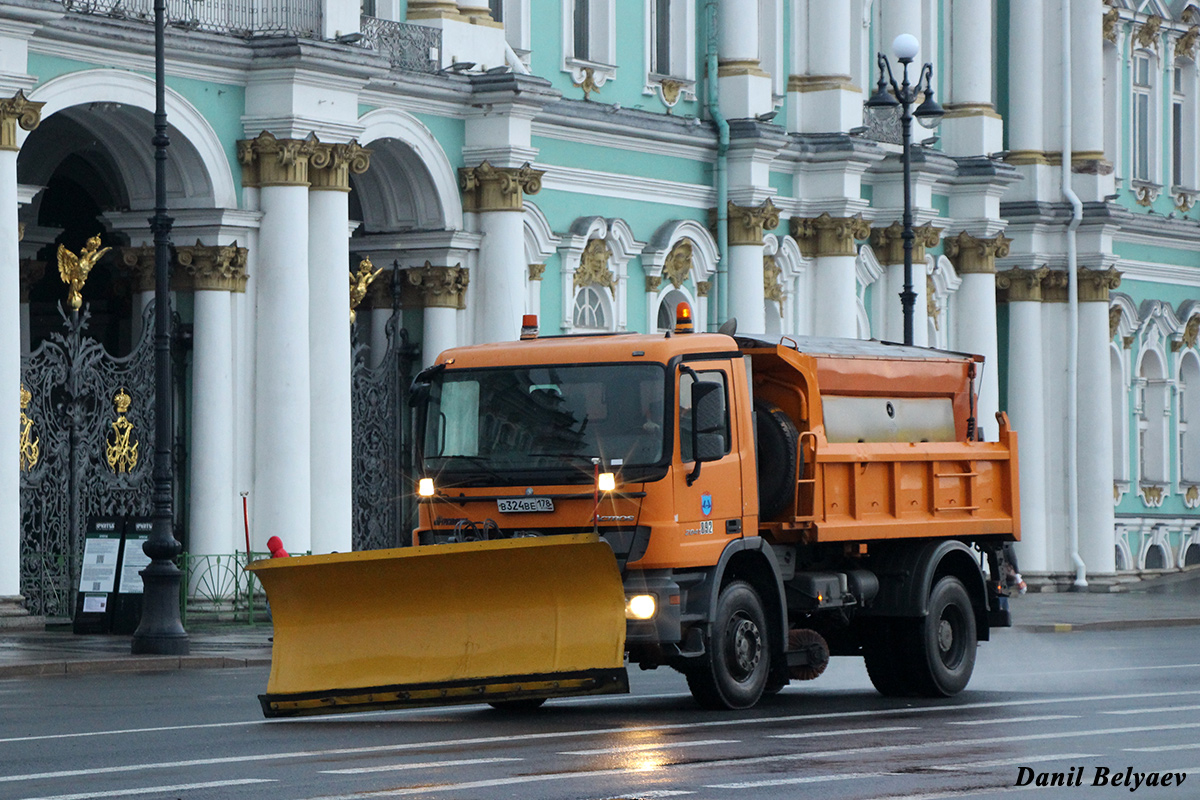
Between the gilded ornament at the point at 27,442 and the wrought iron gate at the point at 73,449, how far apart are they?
0.04ft

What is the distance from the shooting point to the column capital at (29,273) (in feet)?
103

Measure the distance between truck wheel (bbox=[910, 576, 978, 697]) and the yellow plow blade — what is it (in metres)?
3.75

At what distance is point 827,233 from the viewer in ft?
135

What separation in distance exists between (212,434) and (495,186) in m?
5.97

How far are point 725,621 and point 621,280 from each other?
20.2 metres

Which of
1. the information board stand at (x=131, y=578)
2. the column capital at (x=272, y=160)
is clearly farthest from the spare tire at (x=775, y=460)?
the column capital at (x=272, y=160)

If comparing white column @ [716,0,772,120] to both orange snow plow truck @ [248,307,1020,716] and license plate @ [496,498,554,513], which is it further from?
license plate @ [496,498,554,513]

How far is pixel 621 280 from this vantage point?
1478 inches

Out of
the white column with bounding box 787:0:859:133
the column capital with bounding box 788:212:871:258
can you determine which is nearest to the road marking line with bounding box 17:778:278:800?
the column capital with bounding box 788:212:871:258

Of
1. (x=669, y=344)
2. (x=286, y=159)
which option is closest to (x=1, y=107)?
(x=286, y=159)

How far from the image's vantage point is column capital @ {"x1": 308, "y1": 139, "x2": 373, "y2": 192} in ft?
101

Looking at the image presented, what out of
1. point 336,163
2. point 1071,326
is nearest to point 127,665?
point 336,163

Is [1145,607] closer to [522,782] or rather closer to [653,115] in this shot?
[653,115]

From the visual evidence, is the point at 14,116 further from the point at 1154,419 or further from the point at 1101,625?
the point at 1154,419
